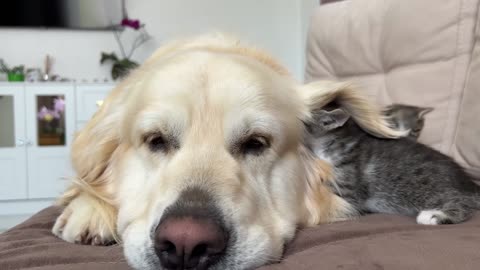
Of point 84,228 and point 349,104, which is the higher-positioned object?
point 349,104

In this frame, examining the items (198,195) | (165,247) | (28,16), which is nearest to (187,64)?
(198,195)

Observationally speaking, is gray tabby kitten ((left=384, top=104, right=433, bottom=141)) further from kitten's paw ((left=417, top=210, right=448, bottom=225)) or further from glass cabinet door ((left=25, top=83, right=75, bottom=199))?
glass cabinet door ((left=25, top=83, right=75, bottom=199))

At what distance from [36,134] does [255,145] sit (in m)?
3.78

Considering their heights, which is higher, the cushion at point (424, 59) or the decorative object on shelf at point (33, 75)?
the decorative object on shelf at point (33, 75)

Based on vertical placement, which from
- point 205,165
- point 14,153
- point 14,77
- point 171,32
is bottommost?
point 14,153

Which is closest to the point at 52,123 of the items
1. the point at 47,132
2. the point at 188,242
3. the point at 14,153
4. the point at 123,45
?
the point at 47,132

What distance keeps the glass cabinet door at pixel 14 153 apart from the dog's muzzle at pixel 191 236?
3.95m

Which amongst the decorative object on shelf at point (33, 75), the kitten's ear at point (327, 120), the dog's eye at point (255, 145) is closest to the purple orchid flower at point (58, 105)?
the decorative object on shelf at point (33, 75)

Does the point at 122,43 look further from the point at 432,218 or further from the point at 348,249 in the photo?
the point at 348,249

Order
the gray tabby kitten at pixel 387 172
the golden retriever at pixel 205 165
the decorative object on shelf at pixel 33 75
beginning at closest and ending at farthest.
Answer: the golden retriever at pixel 205 165, the gray tabby kitten at pixel 387 172, the decorative object on shelf at pixel 33 75

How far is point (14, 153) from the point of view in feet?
14.8

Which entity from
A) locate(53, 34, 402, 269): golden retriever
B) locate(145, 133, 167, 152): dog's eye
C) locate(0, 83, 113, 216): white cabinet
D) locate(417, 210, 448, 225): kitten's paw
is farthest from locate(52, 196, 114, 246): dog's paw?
locate(0, 83, 113, 216): white cabinet

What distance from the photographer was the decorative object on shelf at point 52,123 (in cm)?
458

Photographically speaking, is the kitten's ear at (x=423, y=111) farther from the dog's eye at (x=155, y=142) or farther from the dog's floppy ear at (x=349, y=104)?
the dog's eye at (x=155, y=142)
